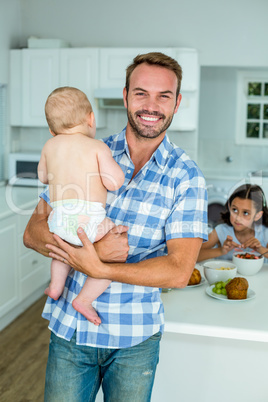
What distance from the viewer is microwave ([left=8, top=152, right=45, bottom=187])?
4461 millimetres

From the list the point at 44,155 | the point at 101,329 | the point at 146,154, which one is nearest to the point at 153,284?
the point at 101,329

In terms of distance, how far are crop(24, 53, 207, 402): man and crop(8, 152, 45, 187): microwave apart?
2998 mm

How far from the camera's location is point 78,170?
1506 mm

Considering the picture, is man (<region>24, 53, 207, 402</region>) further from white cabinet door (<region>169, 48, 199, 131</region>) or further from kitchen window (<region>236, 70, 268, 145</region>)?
kitchen window (<region>236, 70, 268, 145</region>)

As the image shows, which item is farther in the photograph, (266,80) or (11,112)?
(266,80)

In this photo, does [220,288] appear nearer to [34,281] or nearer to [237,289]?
[237,289]

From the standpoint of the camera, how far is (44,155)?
1.60 m

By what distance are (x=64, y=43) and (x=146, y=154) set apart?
10.6 ft

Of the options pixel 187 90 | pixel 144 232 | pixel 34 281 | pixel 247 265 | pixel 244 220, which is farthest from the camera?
pixel 187 90

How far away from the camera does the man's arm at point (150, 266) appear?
1324 millimetres

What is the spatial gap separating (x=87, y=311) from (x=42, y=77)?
3.47m

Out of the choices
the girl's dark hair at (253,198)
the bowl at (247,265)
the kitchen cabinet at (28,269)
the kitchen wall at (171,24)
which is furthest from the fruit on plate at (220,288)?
the kitchen wall at (171,24)

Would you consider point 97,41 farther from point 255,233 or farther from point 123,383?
point 123,383

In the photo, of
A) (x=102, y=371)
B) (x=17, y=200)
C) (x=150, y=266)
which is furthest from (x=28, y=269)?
(x=150, y=266)
